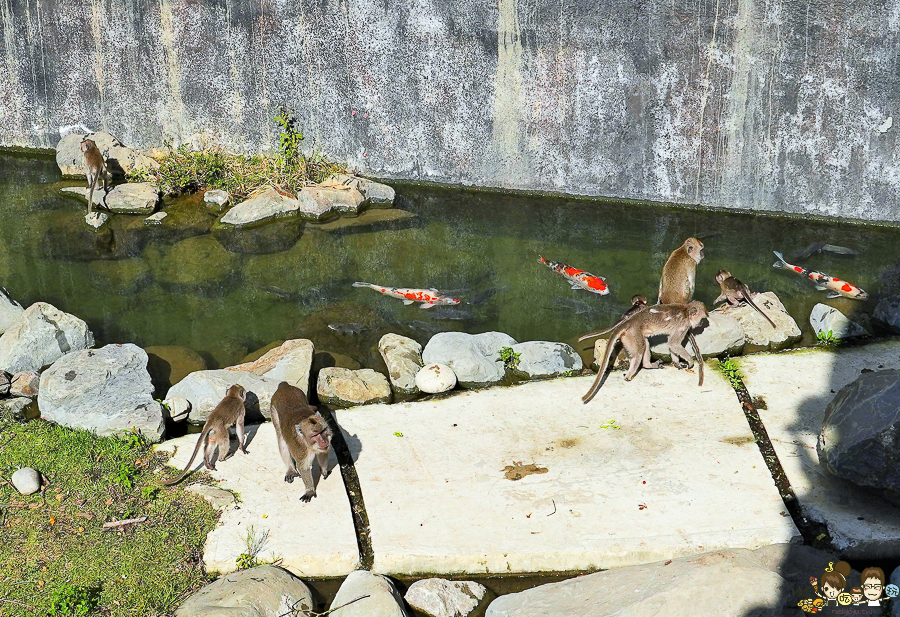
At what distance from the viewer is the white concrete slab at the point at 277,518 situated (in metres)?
5.37

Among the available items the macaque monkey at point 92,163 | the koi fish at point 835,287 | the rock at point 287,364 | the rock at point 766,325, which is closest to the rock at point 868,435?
the rock at point 766,325

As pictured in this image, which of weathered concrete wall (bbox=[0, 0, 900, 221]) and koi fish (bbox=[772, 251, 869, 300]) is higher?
weathered concrete wall (bbox=[0, 0, 900, 221])

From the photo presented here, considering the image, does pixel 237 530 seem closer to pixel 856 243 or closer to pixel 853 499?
pixel 853 499

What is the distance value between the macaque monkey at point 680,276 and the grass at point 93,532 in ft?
14.2

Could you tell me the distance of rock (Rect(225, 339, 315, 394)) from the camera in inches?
279

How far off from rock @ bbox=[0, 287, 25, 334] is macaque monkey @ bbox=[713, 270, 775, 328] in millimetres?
6431

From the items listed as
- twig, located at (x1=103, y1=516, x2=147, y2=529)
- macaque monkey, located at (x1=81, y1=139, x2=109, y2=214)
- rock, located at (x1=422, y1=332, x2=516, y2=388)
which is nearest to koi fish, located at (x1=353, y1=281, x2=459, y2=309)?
rock, located at (x1=422, y1=332, x2=516, y2=388)

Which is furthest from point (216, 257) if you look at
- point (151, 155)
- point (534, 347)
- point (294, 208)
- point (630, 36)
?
point (630, 36)

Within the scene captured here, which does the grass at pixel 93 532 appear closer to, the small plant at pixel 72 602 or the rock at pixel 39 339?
the small plant at pixel 72 602

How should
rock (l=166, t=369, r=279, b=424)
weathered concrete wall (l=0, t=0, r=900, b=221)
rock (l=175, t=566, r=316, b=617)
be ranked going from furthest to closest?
weathered concrete wall (l=0, t=0, r=900, b=221)
rock (l=166, t=369, r=279, b=424)
rock (l=175, t=566, r=316, b=617)

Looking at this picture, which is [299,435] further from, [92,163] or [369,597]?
[92,163]

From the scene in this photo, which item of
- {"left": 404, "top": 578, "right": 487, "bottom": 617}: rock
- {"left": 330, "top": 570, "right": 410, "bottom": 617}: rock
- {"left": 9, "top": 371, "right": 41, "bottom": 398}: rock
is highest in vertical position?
{"left": 9, "top": 371, "right": 41, "bottom": 398}: rock

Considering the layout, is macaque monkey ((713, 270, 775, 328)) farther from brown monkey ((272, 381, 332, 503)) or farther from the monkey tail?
the monkey tail

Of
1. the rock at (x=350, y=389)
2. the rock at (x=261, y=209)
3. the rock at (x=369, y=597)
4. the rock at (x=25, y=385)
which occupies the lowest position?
the rock at (x=369, y=597)
